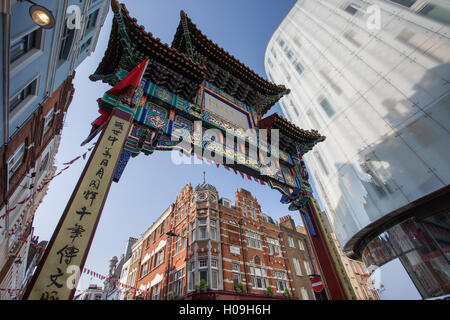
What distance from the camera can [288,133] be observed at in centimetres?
986

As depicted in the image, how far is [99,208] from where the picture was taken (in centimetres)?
345

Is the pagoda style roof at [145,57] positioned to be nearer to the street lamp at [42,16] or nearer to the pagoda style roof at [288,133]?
the street lamp at [42,16]

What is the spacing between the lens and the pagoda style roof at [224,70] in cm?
881

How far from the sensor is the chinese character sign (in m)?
2.62

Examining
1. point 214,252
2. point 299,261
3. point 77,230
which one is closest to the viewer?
point 77,230

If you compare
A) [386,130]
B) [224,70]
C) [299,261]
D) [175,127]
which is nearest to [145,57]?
[175,127]

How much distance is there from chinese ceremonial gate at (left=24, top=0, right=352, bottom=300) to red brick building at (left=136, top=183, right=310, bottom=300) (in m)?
11.1

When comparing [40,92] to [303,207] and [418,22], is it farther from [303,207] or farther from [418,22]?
[418,22]

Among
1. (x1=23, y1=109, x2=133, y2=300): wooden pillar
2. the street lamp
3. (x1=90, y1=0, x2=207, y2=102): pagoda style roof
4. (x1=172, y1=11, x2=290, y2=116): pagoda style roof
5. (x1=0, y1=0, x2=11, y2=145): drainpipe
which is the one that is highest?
(x1=172, y1=11, x2=290, y2=116): pagoda style roof

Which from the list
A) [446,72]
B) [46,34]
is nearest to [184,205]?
[46,34]

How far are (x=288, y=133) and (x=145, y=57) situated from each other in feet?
22.0

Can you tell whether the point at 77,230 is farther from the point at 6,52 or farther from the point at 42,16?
the point at 6,52

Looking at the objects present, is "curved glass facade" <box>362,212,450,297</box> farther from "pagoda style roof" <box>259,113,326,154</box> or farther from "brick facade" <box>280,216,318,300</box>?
"brick facade" <box>280,216,318,300</box>

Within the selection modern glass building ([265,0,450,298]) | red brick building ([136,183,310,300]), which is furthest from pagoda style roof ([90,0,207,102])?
red brick building ([136,183,310,300])
